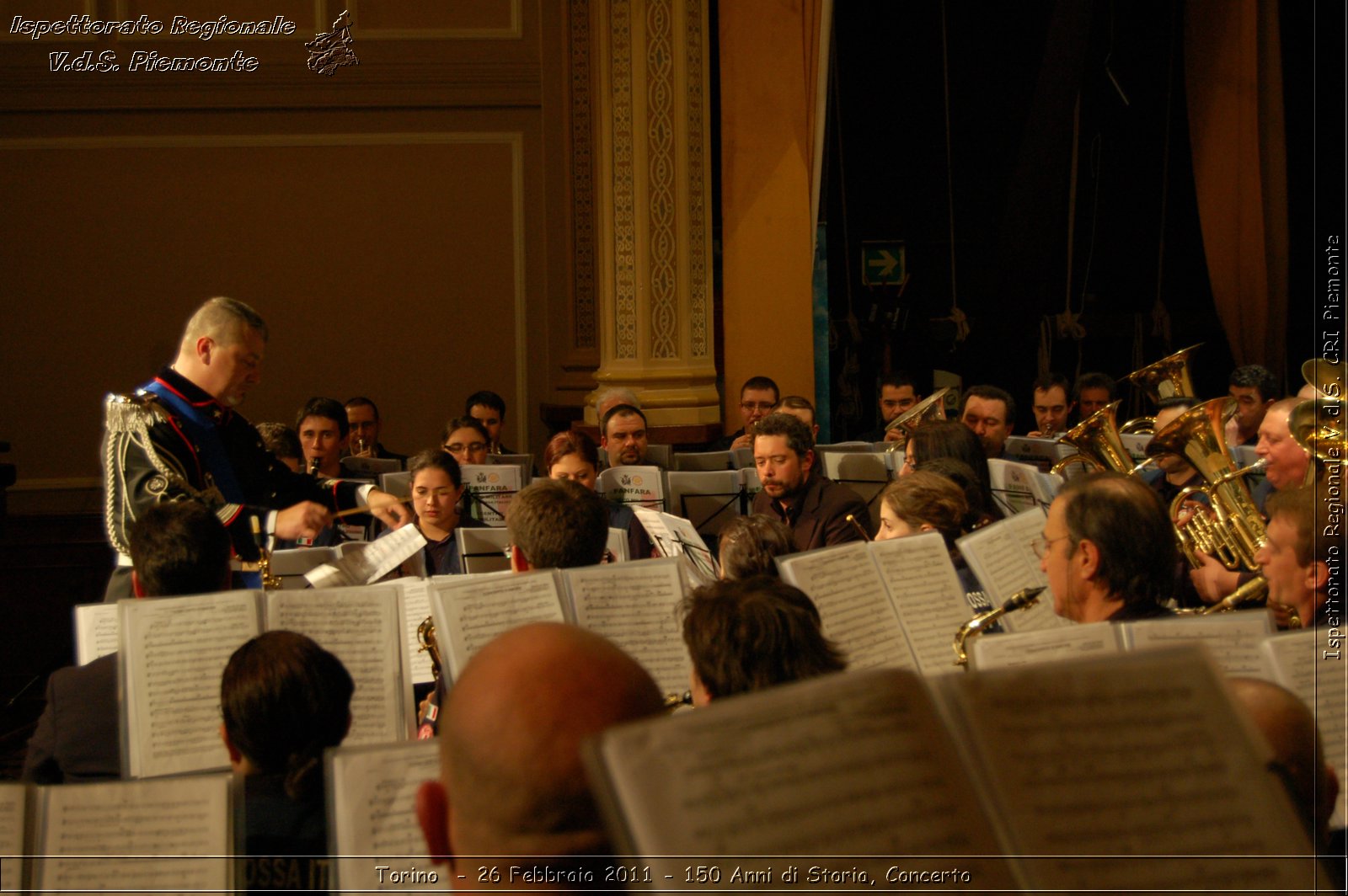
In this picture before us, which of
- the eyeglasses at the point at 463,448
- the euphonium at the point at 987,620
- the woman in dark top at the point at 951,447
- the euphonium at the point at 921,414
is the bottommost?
the euphonium at the point at 987,620

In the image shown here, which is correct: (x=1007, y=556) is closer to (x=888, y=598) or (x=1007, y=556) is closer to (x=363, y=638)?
(x=888, y=598)

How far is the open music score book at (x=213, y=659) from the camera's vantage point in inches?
90.0

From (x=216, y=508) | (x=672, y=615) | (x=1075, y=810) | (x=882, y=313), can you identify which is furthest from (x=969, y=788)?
(x=882, y=313)

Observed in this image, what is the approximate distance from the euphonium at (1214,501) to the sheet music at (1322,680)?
1778mm

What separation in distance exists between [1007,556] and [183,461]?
236 cm

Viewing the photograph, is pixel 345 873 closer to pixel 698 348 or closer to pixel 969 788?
pixel 969 788

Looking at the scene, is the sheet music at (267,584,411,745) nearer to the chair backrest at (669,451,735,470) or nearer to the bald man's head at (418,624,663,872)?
the bald man's head at (418,624,663,872)

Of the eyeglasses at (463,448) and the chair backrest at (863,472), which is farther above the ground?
the eyeglasses at (463,448)

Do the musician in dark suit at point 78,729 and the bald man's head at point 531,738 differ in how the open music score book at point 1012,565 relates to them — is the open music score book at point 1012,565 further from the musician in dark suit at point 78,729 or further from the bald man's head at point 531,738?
the bald man's head at point 531,738

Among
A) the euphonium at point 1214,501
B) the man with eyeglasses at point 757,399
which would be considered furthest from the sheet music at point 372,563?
the man with eyeglasses at point 757,399

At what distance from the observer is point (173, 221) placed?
8.42m

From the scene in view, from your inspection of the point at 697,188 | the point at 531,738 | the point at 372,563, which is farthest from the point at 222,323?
the point at 697,188

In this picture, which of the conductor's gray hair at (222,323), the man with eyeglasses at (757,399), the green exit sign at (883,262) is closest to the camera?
the conductor's gray hair at (222,323)

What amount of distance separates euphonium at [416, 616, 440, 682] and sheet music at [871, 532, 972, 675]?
1077 mm
